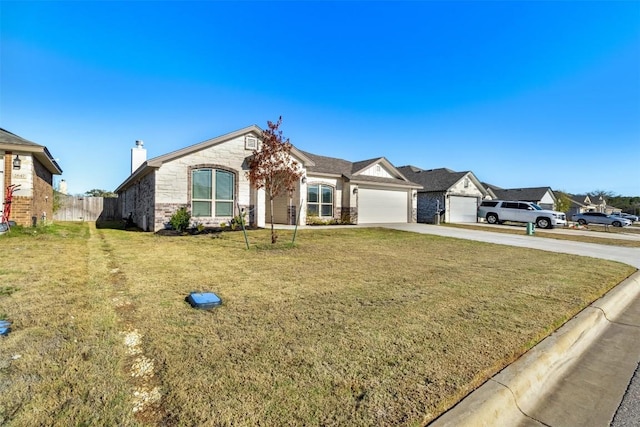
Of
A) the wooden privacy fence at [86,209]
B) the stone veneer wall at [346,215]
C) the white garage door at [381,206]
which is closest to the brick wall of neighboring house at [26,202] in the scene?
the wooden privacy fence at [86,209]

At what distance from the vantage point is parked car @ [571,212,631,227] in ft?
107

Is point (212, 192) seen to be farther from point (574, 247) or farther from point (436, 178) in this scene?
point (436, 178)

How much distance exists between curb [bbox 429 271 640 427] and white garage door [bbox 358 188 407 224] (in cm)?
1589

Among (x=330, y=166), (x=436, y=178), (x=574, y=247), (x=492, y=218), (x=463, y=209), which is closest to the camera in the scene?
(x=574, y=247)

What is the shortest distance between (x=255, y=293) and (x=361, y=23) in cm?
1302

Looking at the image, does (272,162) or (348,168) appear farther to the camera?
(348,168)

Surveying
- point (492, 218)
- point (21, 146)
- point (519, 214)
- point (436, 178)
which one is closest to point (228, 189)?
point (21, 146)

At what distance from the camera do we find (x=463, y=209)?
88.7ft

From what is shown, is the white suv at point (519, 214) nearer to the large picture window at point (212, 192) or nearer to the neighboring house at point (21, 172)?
the large picture window at point (212, 192)

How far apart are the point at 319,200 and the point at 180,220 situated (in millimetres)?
8590

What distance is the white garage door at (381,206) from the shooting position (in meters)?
20.2

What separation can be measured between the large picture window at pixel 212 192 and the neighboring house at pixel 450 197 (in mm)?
17407

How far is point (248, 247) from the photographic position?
29.4ft

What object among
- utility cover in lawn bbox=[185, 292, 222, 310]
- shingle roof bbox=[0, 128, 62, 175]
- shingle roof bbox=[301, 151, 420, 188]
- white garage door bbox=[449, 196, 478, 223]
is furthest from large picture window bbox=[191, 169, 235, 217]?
white garage door bbox=[449, 196, 478, 223]
